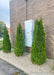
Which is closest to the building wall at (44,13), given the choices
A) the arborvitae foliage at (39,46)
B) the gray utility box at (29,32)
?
the gray utility box at (29,32)

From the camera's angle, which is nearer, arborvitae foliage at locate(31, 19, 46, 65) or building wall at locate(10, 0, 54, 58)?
arborvitae foliage at locate(31, 19, 46, 65)

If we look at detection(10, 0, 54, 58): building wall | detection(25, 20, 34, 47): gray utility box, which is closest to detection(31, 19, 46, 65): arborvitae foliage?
detection(10, 0, 54, 58): building wall

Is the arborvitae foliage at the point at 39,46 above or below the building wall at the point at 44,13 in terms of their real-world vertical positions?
below

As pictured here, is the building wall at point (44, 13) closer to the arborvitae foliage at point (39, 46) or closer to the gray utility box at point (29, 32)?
the gray utility box at point (29, 32)

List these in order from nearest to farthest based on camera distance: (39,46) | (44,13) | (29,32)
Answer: (39,46), (44,13), (29,32)

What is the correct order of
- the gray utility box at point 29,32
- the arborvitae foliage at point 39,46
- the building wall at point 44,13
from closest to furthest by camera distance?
the arborvitae foliage at point 39,46
the building wall at point 44,13
the gray utility box at point 29,32

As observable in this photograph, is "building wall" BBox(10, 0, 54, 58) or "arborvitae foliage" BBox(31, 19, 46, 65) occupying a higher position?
"building wall" BBox(10, 0, 54, 58)

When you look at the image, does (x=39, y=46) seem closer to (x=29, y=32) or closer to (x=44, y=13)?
(x=29, y=32)

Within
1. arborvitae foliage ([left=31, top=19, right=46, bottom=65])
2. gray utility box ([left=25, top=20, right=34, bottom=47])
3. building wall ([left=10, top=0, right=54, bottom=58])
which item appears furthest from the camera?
gray utility box ([left=25, top=20, right=34, bottom=47])

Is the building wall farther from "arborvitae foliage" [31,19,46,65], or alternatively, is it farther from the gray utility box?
"arborvitae foliage" [31,19,46,65]

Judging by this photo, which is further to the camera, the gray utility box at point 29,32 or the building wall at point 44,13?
the gray utility box at point 29,32

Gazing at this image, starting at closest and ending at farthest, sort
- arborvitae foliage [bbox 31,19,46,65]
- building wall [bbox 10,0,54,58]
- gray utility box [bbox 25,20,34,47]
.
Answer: arborvitae foliage [bbox 31,19,46,65] → building wall [bbox 10,0,54,58] → gray utility box [bbox 25,20,34,47]

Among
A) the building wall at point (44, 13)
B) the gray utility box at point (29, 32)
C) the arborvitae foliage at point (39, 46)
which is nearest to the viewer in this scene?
the arborvitae foliage at point (39, 46)

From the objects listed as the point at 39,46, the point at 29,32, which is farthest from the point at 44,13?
the point at 39,46
